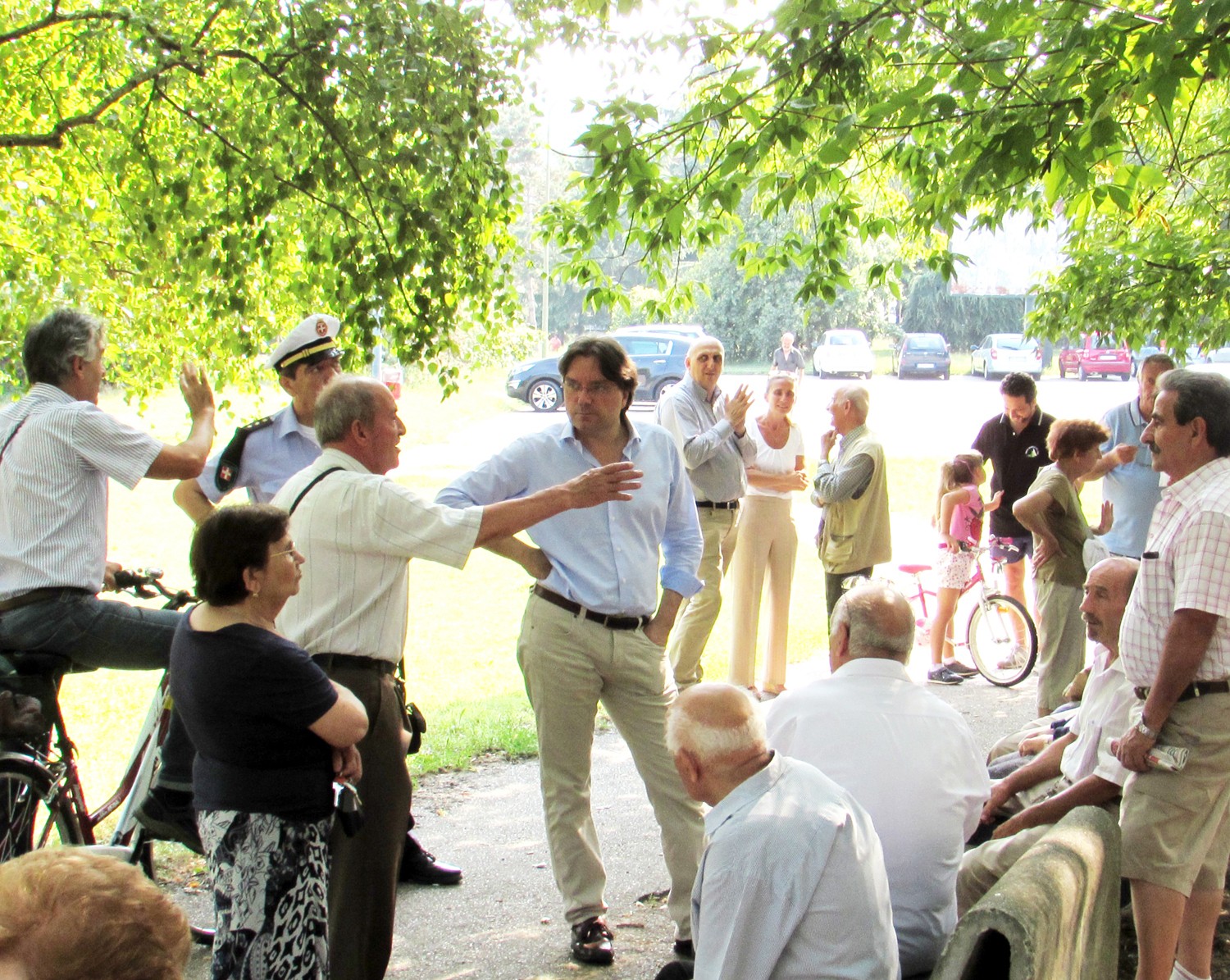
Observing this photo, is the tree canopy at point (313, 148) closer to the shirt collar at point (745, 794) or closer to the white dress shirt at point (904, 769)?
the white dress shirt at point (904, 769)

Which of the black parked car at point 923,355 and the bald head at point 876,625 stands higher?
the black parked car at point 923,355

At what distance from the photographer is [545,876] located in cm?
509

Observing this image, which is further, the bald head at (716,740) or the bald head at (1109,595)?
the bald head at (1109,595)

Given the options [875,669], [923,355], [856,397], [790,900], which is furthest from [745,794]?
[923,355]

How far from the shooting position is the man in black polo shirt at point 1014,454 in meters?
8.27

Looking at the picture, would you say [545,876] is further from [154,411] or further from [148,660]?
[154,411]

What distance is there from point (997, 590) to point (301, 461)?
19.2ft

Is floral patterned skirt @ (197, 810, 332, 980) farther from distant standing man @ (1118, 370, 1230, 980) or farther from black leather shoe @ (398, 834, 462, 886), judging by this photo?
distant standing man @ (1118, 370, 1230, 980)

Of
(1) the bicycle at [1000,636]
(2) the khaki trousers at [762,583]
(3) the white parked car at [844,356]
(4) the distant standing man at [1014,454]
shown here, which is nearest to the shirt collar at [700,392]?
(2) the khaki trousers at [762,583]

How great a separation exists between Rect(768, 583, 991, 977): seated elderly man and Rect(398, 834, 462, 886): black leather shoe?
215 centimetres

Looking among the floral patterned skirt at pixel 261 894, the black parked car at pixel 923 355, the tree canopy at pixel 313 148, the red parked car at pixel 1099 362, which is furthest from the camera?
the black parked car at pixel 923 355

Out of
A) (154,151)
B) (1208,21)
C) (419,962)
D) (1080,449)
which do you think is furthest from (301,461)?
(1080,449)

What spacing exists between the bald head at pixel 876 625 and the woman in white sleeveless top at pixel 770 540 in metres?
4.33

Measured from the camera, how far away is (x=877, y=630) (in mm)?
3439
